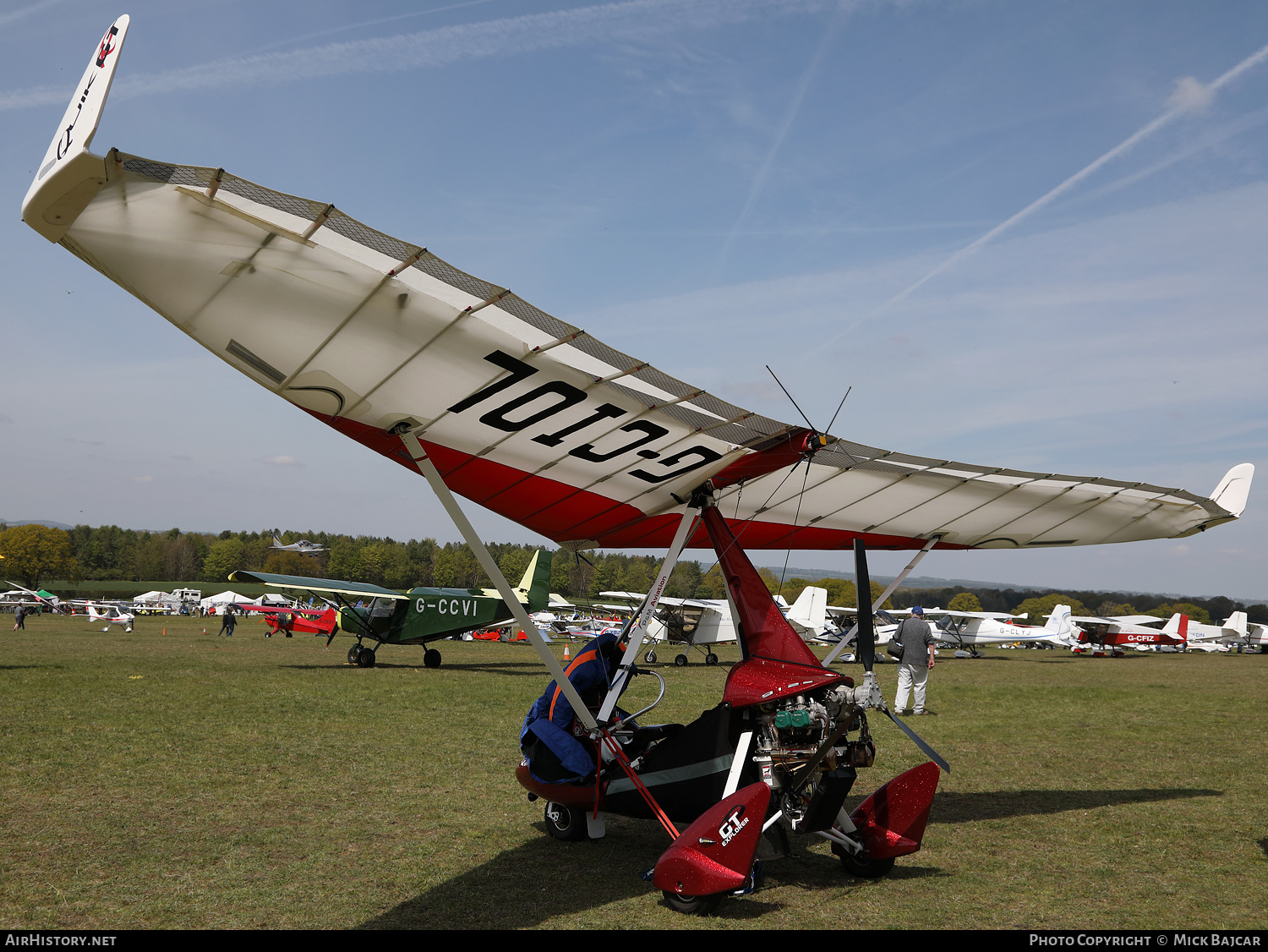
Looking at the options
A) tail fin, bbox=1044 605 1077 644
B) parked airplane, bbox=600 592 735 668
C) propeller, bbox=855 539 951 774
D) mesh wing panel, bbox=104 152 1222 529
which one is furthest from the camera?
tail fin, bbox=1044 605 1077 644

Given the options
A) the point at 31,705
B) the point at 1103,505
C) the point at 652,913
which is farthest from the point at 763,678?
the point at 31,705

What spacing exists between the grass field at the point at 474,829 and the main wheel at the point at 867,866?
0.12m

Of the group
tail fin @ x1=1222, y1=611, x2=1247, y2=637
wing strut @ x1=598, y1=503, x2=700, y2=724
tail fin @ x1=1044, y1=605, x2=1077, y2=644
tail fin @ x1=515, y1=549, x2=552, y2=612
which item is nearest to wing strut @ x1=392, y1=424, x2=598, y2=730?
wing strut @ x1=598, y1=503, x2=700, y2=724

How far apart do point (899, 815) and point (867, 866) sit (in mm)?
387

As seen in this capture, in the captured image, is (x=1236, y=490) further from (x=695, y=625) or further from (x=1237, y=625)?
(x=1237, y=625)

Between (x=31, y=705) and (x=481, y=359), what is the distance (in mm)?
11754

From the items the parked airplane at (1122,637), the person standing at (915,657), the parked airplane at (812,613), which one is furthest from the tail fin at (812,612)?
the parked airplane at (1122,637)

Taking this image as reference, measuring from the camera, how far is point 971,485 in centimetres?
627

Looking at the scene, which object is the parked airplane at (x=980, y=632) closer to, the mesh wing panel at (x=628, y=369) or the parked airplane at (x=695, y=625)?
the parked airplane at (x=695, y=625)

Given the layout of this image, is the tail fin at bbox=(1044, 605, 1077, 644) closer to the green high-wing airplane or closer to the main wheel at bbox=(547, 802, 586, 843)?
the green high-wing airplane

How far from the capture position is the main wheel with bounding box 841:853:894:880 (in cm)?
518

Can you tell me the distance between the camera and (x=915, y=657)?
12.7m

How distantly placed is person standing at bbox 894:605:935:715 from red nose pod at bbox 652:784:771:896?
29.9ft

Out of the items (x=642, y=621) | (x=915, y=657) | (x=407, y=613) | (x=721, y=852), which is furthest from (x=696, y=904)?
(x=407, y=613)
